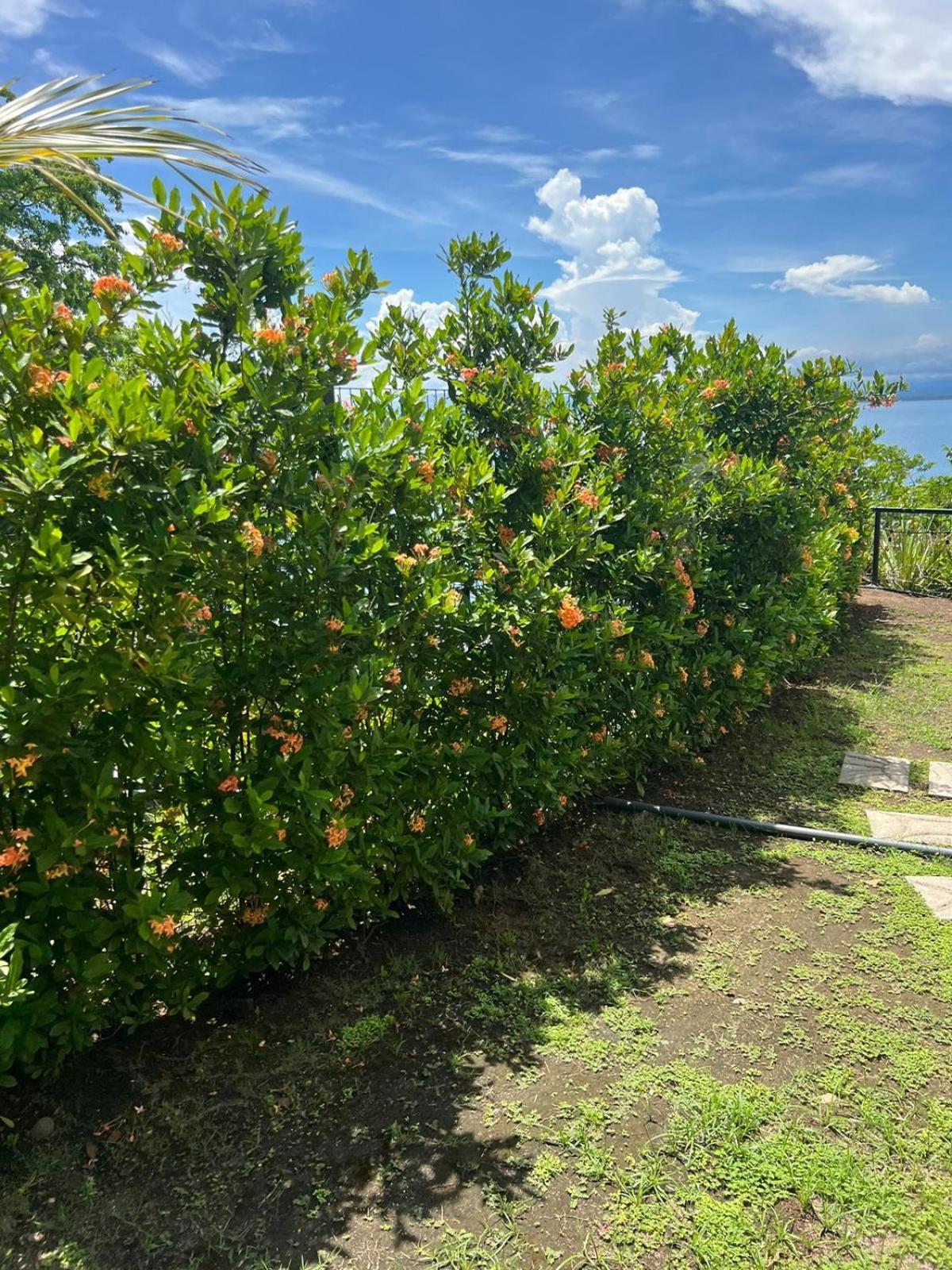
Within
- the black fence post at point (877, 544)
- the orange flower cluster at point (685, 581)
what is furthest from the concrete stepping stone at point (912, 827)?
the black fence post at point (877, 544)

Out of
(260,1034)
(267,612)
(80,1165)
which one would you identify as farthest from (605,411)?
(80,1165)

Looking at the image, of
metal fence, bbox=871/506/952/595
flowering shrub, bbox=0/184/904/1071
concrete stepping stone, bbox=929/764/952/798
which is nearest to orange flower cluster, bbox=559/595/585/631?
flowering shrub, bbox=0/184/904/1071

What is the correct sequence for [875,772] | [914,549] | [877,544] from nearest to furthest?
[875,772]
[914,549]
[877,544]

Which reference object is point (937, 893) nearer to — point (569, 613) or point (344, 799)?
point (569, 613)

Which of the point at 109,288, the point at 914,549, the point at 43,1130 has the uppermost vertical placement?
the point at 109,288

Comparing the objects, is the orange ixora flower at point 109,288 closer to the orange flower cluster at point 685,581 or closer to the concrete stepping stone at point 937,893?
the orange flower cluster at point 685,581

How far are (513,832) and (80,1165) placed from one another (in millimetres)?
1843

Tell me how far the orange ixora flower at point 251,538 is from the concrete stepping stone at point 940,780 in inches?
154

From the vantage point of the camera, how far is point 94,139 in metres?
1.83

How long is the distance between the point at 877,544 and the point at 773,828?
8.02 metres

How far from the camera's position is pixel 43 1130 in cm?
209

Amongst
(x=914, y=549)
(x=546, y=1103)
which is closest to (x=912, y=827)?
(x=546, y=1103)

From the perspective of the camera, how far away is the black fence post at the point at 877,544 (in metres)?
10.5

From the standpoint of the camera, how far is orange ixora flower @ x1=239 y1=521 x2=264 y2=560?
222 centimetres
